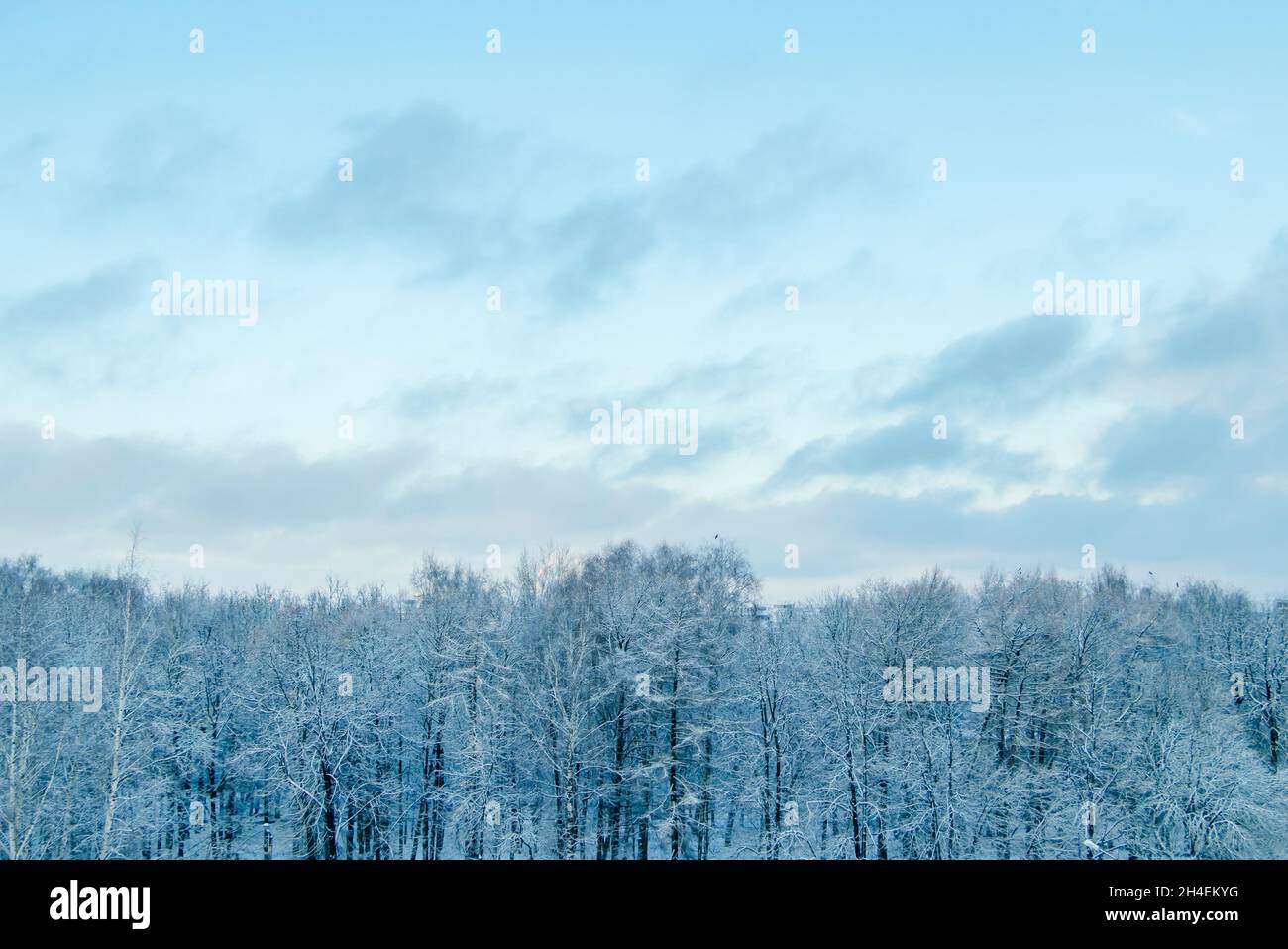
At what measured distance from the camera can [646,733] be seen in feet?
145

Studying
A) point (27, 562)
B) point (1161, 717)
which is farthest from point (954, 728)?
point (27, 562)

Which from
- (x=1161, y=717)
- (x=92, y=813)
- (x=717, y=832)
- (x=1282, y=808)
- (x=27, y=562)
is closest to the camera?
(x=92, y=813)

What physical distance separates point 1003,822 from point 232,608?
56760mm

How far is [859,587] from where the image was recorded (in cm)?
5225

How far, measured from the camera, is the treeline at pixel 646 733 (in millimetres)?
36844

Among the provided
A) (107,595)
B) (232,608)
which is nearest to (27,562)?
(232,608)

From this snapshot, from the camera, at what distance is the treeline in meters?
36.8

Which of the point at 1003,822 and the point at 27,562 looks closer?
the point at 1003,822

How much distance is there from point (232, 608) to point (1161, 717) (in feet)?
207
